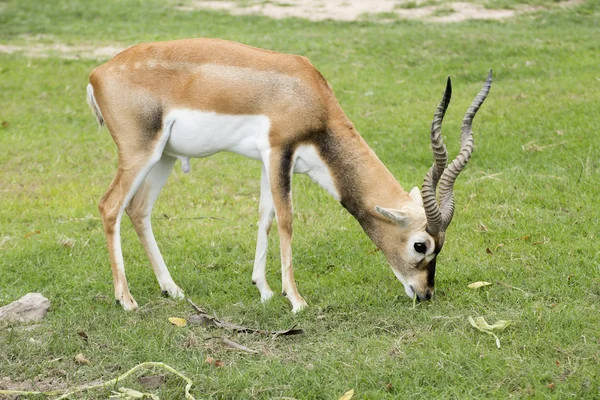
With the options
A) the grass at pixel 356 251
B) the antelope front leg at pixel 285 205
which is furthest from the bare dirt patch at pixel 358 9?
the antelope front leg at pixel 285 205

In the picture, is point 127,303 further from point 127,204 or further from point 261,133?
point 261,133

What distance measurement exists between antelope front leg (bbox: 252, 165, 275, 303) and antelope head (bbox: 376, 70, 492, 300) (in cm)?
90

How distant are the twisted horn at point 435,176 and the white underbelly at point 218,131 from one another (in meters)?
1.13

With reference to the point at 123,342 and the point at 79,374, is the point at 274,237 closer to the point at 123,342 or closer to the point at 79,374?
the point at 123,342

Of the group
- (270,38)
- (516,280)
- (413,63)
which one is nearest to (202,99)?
(516,280)

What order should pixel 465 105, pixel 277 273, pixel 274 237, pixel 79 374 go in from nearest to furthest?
→ 1. pixel 79 374
2. pixel 277 273
3. pixel 274 237
4. pixel 465 105

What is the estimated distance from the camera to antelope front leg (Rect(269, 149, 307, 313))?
5770mm

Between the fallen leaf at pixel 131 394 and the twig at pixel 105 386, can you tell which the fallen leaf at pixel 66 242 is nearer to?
the twig at pixel 105 386

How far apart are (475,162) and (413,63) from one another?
4541mm

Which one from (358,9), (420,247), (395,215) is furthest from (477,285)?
(358,9)

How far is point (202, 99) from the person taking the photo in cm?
585

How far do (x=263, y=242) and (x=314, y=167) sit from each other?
73 centimetres

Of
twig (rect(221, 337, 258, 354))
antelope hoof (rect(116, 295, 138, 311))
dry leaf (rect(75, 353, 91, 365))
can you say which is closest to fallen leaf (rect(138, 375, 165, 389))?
dry leaf (rect(75, 353, 91, 365))

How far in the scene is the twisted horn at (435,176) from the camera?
5355mm
